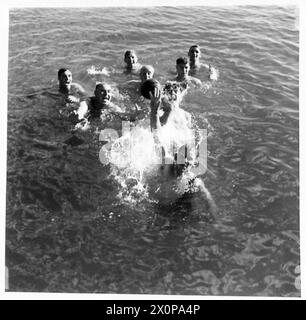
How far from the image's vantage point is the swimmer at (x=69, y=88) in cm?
1124

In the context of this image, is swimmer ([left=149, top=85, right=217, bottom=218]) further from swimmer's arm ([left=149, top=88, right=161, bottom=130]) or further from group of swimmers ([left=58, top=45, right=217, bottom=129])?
group of swimmers ([left=58, top=45, right=217, bottom=129])

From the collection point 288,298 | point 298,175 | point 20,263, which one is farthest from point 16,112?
point 288,298

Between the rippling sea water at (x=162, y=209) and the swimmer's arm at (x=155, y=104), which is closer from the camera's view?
the rippling sea water at (x=162, y=209)

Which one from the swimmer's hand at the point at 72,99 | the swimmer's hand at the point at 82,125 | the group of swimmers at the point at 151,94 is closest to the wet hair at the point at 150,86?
the group of swimmers at the point at 151,94

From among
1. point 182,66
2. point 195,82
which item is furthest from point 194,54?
point 195,82

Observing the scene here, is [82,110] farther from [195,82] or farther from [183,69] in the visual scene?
[195,82]

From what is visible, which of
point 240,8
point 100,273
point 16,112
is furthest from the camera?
point 240,8

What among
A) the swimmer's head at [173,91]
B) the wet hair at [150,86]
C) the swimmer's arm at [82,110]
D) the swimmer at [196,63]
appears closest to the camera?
the wet hair at [150,86]

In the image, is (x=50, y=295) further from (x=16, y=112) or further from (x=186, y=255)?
(x=16, y=112)

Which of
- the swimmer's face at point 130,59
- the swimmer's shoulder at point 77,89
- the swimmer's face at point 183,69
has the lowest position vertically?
the swimmer's shoulder at point 77,89

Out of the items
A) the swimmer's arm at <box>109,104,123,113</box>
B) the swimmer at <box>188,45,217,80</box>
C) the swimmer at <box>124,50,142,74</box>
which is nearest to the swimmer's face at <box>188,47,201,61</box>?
the swimmer at <box>188,45,217,80</box>

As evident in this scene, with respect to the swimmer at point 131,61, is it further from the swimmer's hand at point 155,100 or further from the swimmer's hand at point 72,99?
the swimmer's hand at point 155,100
